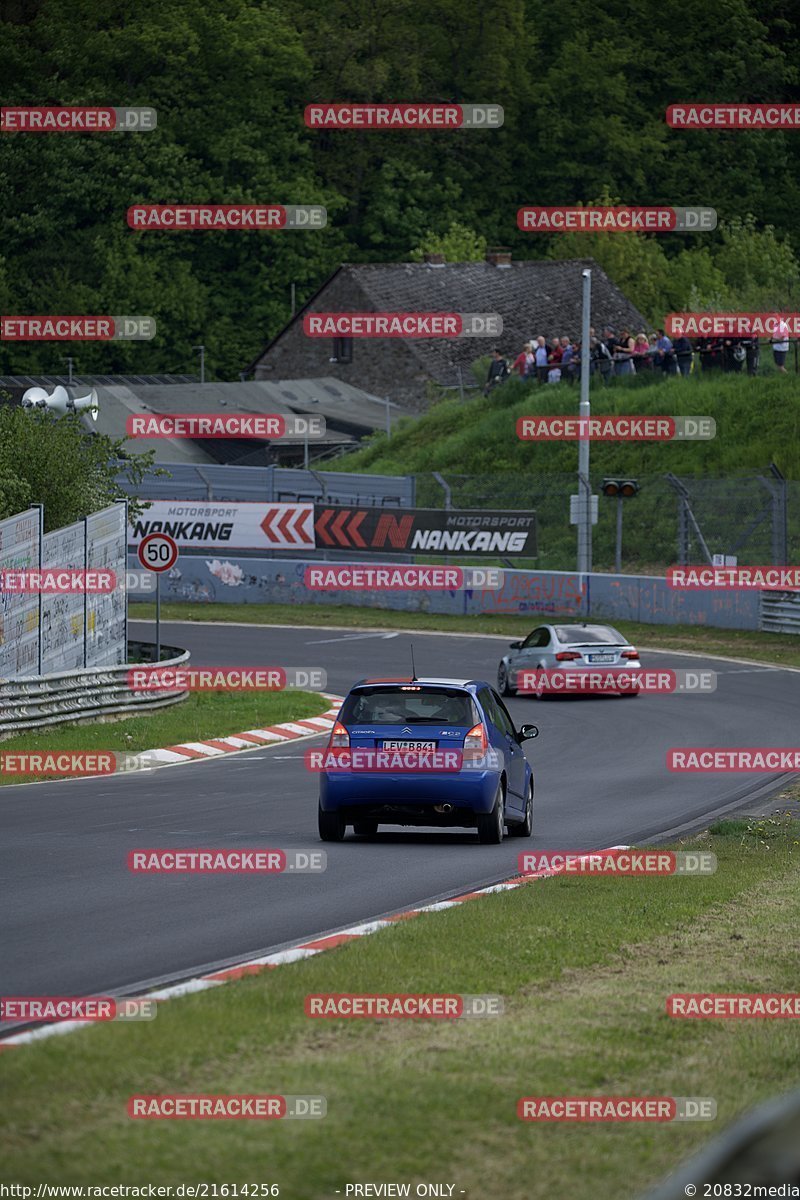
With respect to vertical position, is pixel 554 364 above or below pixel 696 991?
above

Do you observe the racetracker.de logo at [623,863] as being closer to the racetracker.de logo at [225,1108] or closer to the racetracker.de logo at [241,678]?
the racetracker.de logo at [225,1108]

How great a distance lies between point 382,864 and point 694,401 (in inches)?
1601

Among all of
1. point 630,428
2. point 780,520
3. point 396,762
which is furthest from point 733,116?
point 396,762

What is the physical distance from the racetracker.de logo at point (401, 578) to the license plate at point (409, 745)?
3035cm

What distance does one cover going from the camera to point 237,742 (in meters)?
25.7

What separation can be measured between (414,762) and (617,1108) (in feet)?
30.7

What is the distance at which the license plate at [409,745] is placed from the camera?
16078mm

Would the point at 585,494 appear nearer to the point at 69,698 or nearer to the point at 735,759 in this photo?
the point at 69,698

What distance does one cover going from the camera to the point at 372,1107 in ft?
21.5

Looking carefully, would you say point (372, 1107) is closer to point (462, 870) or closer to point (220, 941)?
point (220, 941)

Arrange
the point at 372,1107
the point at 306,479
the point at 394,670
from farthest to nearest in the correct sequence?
the point at 306,479, the point at 394,670, the point at 372,1107

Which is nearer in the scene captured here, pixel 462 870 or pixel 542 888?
pixel 542 888

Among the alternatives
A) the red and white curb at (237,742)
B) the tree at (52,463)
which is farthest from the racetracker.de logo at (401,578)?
the red and white curb at (237,742)

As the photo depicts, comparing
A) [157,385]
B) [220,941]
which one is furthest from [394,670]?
[157,385]
